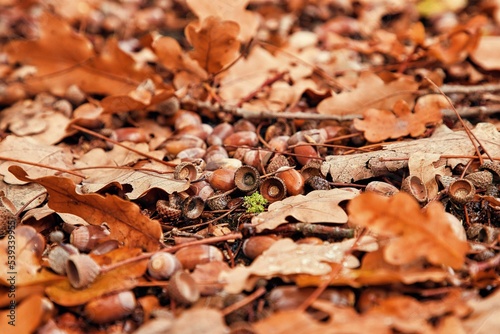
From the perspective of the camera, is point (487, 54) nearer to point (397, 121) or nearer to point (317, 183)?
point (397, 121)

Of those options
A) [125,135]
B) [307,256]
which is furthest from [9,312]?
[125,135]

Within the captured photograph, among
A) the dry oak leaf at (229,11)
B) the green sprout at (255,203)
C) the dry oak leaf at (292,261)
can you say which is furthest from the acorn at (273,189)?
the dry oak leaf at (229,11)

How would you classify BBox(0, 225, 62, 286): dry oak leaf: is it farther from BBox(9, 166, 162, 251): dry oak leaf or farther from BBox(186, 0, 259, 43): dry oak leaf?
BBox(186, 0, 259, 43): dry oak leaf

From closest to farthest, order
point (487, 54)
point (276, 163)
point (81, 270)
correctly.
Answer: point (81, 270)
point (276, 163)
point (487, 54)

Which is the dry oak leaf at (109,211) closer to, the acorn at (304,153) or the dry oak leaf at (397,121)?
the acorn at (304,153)

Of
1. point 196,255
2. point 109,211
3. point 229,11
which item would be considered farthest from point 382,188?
point 229,11
